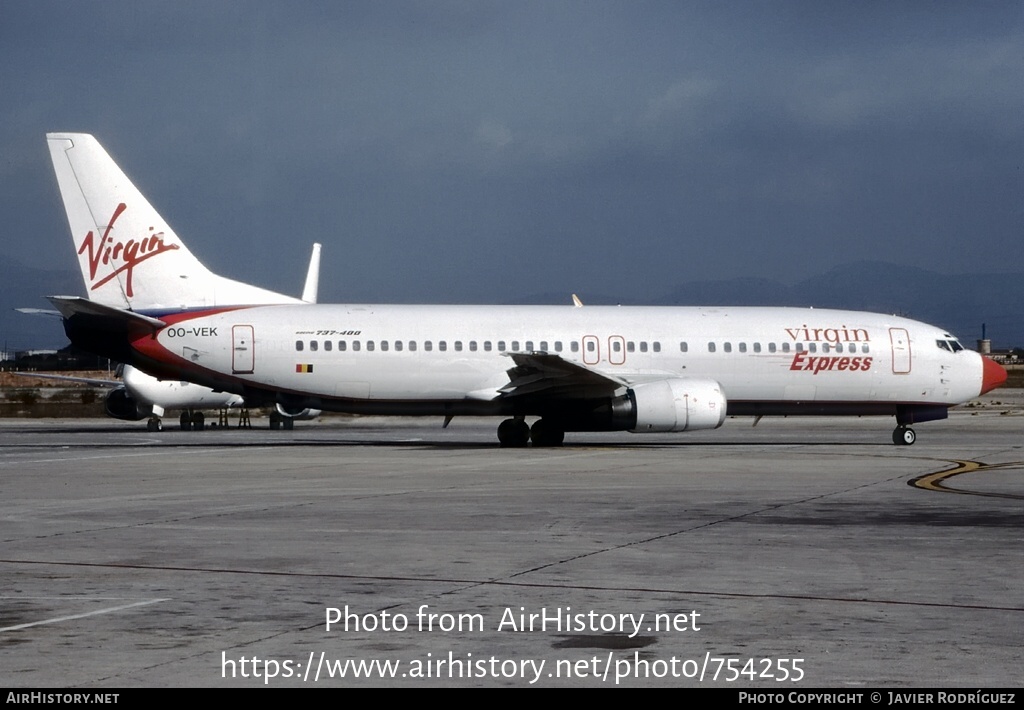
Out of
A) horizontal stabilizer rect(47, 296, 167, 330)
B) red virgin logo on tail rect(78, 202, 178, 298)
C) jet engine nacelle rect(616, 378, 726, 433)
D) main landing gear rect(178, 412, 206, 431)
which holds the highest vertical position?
red virgin logo on tail rect(78, 202, 178, 298)

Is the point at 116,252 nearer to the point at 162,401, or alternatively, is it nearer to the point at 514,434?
the point at 514,434

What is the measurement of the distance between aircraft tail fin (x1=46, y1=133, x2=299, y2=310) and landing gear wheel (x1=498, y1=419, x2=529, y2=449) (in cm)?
765

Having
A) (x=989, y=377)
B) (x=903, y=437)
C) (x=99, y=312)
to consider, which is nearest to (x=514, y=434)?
(x=903, y=437)

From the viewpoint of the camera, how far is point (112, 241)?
32.7 m

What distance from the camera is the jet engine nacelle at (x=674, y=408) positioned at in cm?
3053

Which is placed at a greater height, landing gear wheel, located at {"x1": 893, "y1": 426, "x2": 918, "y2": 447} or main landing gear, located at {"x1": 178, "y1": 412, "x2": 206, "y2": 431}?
main landing gear, located at {"x1": 178, "y1": 412, "x2": 206, "y2": 431}

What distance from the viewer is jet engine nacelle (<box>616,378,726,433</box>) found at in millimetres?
30531

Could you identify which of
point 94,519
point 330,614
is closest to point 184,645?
point 330,614

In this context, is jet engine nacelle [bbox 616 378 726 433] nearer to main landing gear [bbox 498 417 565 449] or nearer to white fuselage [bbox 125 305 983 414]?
white fuselage [bbox 125 305 983 414]

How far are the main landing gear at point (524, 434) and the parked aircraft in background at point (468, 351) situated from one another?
0.05 meters

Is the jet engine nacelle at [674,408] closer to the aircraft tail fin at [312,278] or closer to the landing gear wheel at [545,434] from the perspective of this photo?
the landing gear wheel at [545,434]

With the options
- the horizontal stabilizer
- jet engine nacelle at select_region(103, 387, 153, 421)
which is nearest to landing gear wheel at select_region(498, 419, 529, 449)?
the horizontal stabilizer

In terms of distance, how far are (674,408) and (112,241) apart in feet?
46.4

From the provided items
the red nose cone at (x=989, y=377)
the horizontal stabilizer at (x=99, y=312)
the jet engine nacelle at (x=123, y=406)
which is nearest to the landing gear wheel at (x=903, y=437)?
the red nose cone at (x=989, y=377)
